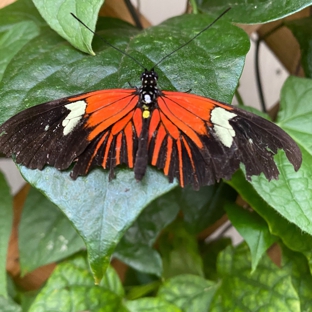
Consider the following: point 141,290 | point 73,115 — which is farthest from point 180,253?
point 73,115

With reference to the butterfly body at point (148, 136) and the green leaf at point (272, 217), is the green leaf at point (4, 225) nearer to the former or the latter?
the butterfly body at point (148, 136)

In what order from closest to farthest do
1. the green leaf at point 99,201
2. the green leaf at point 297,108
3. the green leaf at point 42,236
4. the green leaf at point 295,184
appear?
the green leaf at point 99,201
the green leaf at point 295,184
the green leaf at point 297,108
the green leaf at point 42,236

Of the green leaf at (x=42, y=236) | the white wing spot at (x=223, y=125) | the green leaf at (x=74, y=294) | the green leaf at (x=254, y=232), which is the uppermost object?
the white wing spot at (x=223, y=125)

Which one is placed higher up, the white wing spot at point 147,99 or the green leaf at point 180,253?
the white wing spot at point 147,99

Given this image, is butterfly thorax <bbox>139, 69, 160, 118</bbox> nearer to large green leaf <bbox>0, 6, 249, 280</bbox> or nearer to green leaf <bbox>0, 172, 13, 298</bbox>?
large green leaf <bbox>0, 6, 249, 280</bbox>

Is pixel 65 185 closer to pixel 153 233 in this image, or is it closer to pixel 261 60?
pixel 153 233

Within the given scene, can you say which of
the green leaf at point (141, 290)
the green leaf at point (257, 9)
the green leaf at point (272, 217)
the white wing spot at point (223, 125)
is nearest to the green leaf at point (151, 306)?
the green leaf at point (141, 290)
